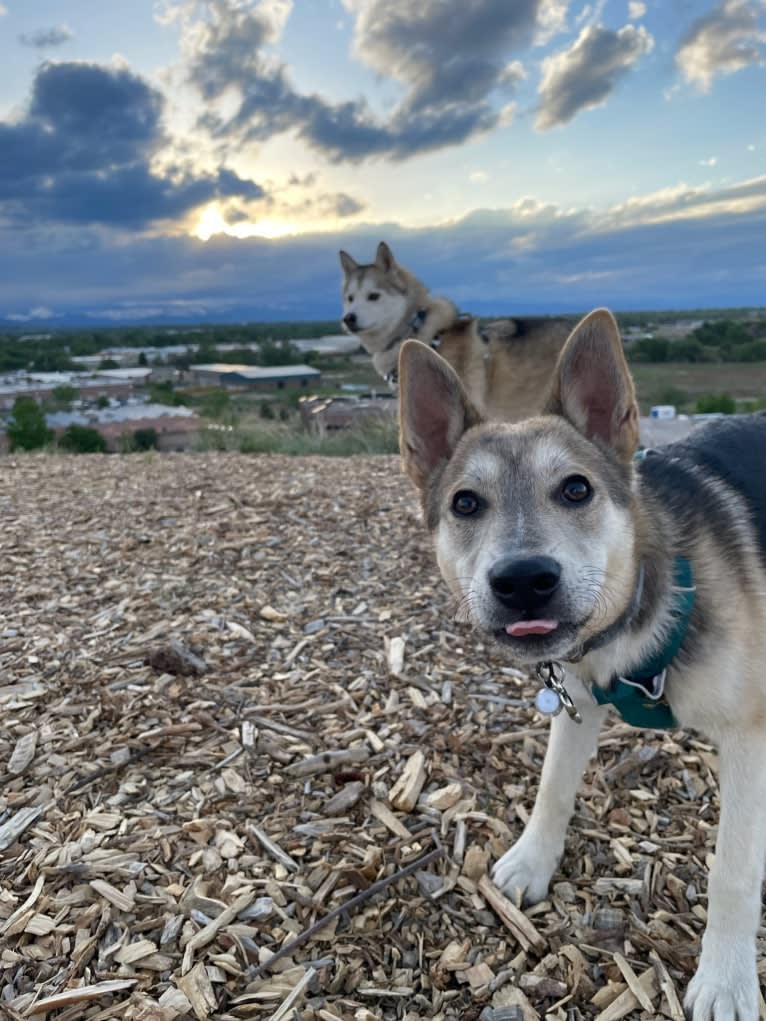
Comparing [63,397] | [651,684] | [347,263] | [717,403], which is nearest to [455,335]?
[347,263]

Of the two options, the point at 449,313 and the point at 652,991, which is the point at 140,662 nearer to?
the point at 652,991

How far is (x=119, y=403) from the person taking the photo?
3067 centimetres

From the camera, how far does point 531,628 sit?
2330 mm

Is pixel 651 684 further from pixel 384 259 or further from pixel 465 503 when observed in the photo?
pixel 384 259

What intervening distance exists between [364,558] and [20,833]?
323 cm

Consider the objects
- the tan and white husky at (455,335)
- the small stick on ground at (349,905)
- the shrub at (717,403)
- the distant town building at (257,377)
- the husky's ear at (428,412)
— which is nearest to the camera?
the small stick on ground at (349,905)

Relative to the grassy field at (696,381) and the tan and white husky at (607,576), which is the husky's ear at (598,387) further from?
the grassy field at (696,381)

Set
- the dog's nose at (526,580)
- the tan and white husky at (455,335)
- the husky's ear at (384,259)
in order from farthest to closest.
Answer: the husky's ear at (384,259) → the tan and white husky at (455,335) → the dog's nose at (526,580)

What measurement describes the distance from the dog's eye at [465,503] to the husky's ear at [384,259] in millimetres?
8239

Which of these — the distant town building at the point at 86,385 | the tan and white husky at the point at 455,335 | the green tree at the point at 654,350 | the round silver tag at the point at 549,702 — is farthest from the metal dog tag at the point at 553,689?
the green tree at the point at 654,350

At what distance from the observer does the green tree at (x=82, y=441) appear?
14.1 m

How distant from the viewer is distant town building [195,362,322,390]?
35.4m

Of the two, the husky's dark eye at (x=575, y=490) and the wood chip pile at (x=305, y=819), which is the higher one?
the husky's dark eye at (x=575, y=490)

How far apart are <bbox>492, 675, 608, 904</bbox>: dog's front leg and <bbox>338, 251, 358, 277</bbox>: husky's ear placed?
29.0ft
